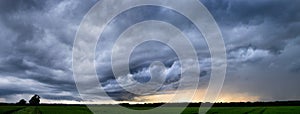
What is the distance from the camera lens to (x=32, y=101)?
108500 mm

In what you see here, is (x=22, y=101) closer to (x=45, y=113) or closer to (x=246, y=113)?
(x=45, y=113)

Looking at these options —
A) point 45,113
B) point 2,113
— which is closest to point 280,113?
point 45,113

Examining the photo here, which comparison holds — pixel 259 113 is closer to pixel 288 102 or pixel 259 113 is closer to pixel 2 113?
pixel 2 113

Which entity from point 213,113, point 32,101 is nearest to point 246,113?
point 213,113

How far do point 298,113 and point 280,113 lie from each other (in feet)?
9.03

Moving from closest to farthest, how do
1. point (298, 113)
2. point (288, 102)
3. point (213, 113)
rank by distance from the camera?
1. point (298, 113)
2. point (213, 113)
3. point (288, 102)

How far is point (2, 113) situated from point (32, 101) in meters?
60.0

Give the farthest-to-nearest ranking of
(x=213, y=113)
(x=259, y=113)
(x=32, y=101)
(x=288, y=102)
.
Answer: (x=288, y=102)
(x=32, y=101)
(x=213, y=113)
(x=259, y=113)

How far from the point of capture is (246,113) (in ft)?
181

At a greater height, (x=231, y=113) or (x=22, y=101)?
(x=22, y=101)

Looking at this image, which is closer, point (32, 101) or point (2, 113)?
point (2, 113)

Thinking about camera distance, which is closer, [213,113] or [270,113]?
[270,113]

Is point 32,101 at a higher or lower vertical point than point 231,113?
higher

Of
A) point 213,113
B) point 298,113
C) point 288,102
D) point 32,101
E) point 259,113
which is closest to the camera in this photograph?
point 298,113
